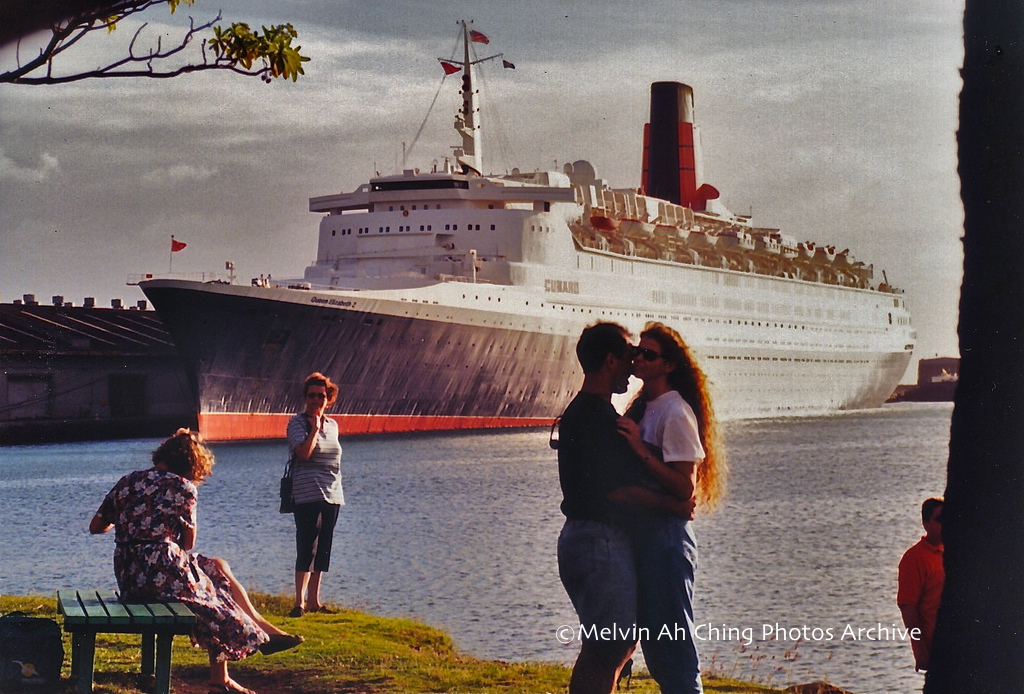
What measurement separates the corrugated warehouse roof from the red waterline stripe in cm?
222

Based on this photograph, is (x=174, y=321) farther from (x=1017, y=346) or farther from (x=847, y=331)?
(x=1017, y=346)

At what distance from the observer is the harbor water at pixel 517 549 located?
7.41 m

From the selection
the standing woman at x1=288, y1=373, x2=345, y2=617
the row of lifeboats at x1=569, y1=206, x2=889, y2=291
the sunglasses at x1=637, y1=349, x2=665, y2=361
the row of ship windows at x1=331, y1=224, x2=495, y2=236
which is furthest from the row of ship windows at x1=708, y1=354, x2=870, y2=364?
the sunglasses at x1=637, y1=349, x2=665, y2=361

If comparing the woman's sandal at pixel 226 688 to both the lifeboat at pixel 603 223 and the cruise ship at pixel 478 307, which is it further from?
the lifeboat at pixel 603 223

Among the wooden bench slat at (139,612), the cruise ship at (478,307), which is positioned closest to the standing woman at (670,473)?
the wooden bench slat at (139,612)

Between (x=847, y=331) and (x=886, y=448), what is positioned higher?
(x=847, y=331)

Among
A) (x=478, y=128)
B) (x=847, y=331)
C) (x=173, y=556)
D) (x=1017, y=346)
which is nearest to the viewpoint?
(x=1017, y=346)

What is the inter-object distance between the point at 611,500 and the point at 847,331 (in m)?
26.2

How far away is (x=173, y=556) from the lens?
5.26 m

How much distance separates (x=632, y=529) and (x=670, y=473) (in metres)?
0.25

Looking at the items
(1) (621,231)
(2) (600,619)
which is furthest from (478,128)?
(1) (621,231)

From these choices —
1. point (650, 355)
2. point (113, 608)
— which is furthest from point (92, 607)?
point (650, 355)

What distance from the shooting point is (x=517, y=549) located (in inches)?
368

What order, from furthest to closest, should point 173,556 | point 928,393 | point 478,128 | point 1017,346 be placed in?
1. point 928,393
2. point 478,128
3. point 173,556
4. point 1017,346
